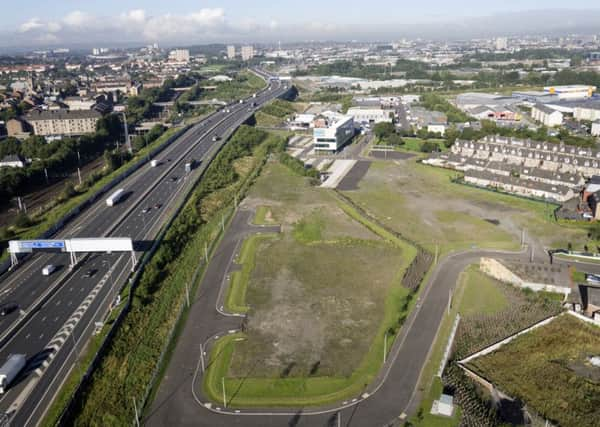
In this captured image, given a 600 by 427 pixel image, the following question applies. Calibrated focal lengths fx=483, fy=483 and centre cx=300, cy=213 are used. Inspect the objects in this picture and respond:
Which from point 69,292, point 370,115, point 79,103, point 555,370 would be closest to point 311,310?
point 555,370

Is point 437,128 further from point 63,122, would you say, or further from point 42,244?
point 63,122

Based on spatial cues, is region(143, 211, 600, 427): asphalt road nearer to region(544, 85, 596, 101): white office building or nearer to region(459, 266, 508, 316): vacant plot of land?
region(459, 266, 508, 316): vacant plot of land

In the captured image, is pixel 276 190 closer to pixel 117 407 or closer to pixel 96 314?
pixel 96 314

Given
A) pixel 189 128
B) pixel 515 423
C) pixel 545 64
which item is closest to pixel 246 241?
pixel 515 423

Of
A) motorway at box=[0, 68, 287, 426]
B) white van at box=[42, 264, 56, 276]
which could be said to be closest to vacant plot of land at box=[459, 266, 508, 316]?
motorway at box=[0, 68, 287, 426]

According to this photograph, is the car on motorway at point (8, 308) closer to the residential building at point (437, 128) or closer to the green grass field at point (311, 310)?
the green grass field at point (311, 310)

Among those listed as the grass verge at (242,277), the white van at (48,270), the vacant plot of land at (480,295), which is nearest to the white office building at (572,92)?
the vacant plot of land at (480,295)
